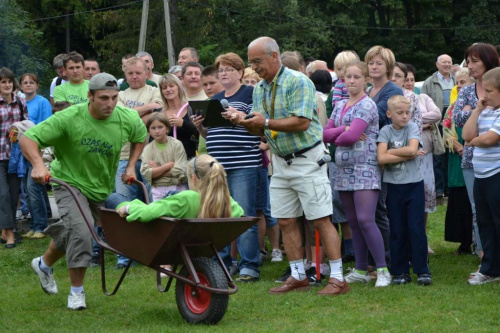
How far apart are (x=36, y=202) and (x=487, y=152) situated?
21.5ft

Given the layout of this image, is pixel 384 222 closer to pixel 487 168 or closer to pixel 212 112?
pixel 487 168

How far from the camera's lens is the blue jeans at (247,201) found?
8.66m

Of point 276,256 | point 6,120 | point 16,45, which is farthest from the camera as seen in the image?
point 16,45

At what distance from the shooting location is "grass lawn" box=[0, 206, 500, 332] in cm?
655

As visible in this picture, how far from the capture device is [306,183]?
7734 mm

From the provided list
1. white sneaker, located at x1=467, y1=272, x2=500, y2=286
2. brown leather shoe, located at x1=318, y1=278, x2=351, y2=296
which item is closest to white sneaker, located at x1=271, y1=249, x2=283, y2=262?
brown leather shoe, located at x1=318, y1=278, x2=351, y2=296

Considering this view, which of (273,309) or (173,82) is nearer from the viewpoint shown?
(273,309)

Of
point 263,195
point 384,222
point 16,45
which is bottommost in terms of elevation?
point 384,222

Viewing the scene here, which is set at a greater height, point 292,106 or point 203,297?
point 292,106

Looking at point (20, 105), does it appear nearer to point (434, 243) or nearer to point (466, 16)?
point (434, 243)

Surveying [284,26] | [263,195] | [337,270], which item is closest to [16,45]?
[284,26]

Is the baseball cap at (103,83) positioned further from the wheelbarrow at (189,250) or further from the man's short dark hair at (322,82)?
the man's short dark hair at (322,82)

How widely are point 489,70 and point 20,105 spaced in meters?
6.57

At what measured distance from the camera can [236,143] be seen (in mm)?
8641
